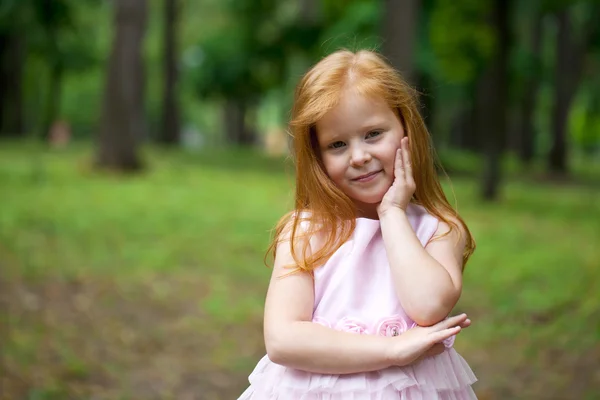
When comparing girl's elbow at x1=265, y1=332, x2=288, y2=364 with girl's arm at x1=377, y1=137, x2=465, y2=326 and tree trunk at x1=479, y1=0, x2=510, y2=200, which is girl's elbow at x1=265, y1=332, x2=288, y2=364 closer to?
girl's arm at x1=377, y1=137, x2=465, y2=326

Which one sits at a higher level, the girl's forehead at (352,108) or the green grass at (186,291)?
the girl's forehead at (352,108)

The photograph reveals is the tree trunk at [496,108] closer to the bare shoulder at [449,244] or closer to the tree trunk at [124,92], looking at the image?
the tree trunk at [124,92]

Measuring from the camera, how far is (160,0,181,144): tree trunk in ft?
86.9

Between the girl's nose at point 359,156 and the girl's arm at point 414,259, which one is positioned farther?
the girl's nose at point 359,156

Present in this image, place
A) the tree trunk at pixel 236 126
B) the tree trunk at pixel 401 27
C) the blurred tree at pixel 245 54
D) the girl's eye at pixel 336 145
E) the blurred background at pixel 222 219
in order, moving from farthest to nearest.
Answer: the tree trunk at pixel 236 126 → the blurred tree at pixel 245 54 → the tree trunk at pixel 401 27 → the blurred background at pixel 222 219 → the girl's eye at pixel 336 145

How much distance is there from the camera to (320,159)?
7.33ft

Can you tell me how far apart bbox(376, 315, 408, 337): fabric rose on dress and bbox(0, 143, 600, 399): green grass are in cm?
A: 395

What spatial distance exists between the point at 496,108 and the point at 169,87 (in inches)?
563

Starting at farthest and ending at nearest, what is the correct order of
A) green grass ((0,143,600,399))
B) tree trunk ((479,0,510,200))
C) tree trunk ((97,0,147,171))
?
1. tree trunk ((97,0,147,171))
2. tree trunk ((479,0,510,200))
3. green grass ((0,143,600,399))

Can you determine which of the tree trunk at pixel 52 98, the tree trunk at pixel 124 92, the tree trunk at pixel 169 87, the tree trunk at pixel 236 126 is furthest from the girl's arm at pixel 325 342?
the tree trunk at pixel 236 126

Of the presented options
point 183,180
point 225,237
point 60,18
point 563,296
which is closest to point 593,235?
point 563,296

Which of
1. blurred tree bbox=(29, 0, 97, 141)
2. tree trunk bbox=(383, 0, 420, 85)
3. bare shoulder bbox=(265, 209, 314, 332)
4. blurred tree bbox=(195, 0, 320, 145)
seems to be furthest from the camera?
blurred tree bbox=(195, 0, 320, 145)

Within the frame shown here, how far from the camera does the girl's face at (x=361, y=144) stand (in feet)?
7.00

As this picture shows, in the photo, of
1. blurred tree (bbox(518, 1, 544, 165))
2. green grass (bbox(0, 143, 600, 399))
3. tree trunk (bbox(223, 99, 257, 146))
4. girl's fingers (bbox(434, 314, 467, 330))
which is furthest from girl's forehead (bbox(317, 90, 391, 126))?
tree trunk (bbox(223, 99, 257, 146))
